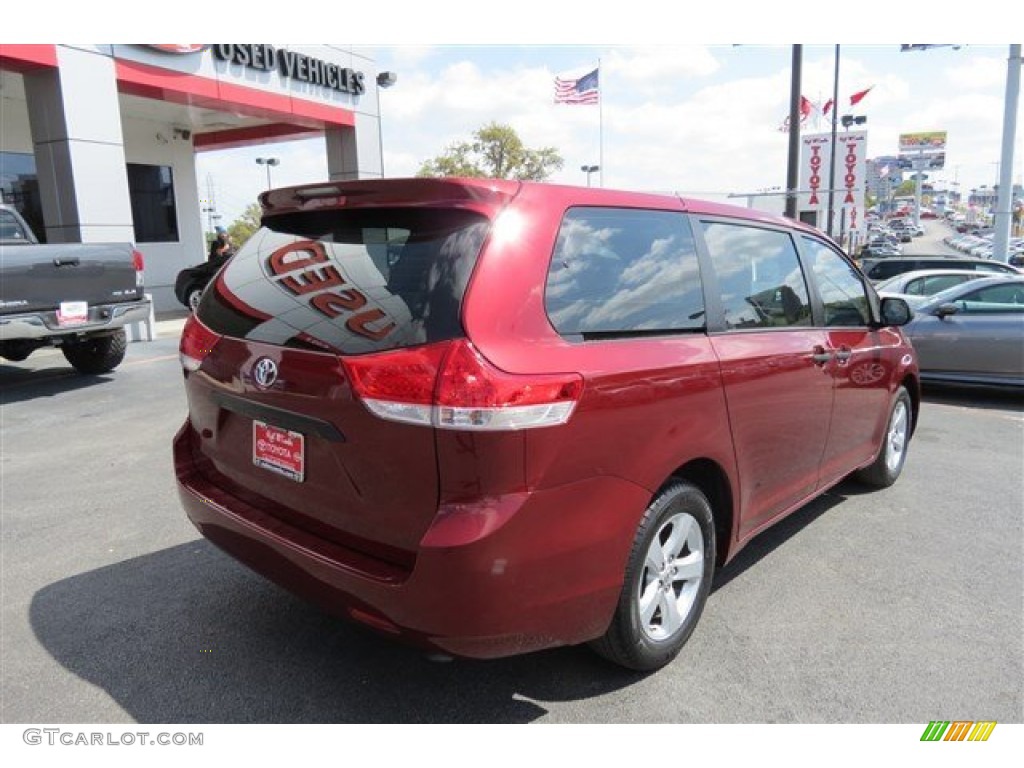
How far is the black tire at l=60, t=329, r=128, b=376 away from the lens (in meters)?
8.89

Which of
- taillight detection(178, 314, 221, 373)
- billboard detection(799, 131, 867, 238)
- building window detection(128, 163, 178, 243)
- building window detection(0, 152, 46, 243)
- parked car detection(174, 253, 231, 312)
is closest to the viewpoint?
taillight detection(178, 314, 221, 373)

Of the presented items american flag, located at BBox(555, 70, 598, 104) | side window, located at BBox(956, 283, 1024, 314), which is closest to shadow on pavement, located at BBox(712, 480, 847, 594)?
side window, located at BBox(956, 283, 1024, 314)

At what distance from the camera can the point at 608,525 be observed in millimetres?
2432

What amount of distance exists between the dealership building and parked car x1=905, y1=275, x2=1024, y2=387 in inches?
460

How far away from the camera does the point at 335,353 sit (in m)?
2.36

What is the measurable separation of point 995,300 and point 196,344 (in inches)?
341

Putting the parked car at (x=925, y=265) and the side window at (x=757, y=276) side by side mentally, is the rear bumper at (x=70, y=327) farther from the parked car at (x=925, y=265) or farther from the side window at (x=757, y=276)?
the parked car at (x=925, y=265)

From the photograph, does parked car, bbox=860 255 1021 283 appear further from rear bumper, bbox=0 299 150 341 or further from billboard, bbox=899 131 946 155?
billboard, bbox=899 131 946 155

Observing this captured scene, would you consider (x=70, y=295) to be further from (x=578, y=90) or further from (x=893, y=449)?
(x=578, y=90)

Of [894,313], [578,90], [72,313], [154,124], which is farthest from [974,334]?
[578,90]

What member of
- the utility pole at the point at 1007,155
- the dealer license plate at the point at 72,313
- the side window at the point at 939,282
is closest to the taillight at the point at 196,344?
the dealer license plate at the point at 72,313

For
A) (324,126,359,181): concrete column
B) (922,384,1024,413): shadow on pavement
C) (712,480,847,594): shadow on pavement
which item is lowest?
(922,384,1024,413): shadow on pavement

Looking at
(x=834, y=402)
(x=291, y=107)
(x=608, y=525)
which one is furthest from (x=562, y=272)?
(x=291, y=107)

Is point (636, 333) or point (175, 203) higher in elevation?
point (175, 203)
